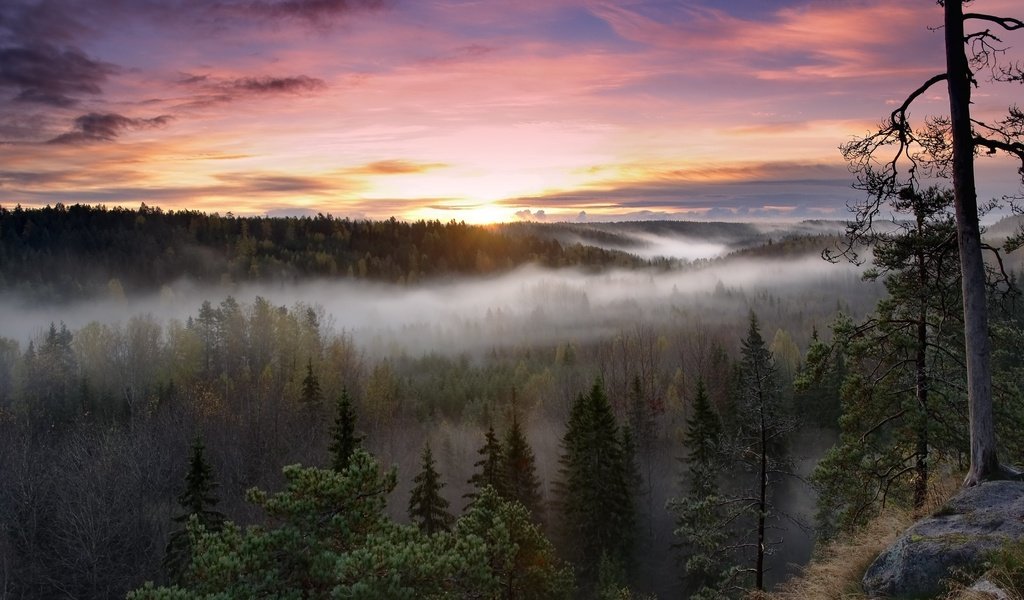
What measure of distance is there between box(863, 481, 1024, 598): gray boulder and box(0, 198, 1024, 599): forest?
4.89 m

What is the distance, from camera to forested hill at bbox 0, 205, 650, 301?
13900 centimetres

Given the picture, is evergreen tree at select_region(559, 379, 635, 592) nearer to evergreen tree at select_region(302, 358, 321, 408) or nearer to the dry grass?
evergreen tree at select_region(302, 358, 321, 408)

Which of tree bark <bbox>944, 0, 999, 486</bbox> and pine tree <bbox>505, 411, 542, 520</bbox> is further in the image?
pine tree <bbox>505, 411, 542, 520</bbox>

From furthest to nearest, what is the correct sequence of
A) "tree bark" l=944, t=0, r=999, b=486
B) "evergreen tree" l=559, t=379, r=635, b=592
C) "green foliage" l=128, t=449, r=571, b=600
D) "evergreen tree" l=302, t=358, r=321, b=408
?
"evergreen tree" l=302, t=358, r=321, b=408 < "evergreen tree" l=559, t=379, r=635, b=592 < "tree bark" l=944, t=0, r=999, b=486 < "green foliage" l=128, t=449, r=571, b=600

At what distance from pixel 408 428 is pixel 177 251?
10191 centimetres

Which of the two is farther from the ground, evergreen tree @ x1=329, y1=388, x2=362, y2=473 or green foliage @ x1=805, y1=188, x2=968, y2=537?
green foliage @ x1=805, y1=188, x2=968, y2=537

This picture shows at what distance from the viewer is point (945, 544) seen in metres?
9.27

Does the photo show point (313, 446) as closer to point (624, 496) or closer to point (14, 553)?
point (14, 553)

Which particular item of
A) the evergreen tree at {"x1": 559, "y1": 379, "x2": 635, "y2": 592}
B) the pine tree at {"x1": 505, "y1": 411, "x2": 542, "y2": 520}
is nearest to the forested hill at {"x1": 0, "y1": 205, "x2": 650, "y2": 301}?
the pine tree at {"x1": 505, "y1": 411, "x2": 542, "y2": 520}

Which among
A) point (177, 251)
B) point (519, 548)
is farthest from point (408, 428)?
point (177, 251)

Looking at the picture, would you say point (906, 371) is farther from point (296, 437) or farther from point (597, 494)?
point (296, 437)

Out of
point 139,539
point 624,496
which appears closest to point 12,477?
point 139,539

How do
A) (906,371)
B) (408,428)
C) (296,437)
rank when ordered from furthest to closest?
(408,428) → (296,437) → (906,371)

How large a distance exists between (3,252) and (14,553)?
129004 mm
